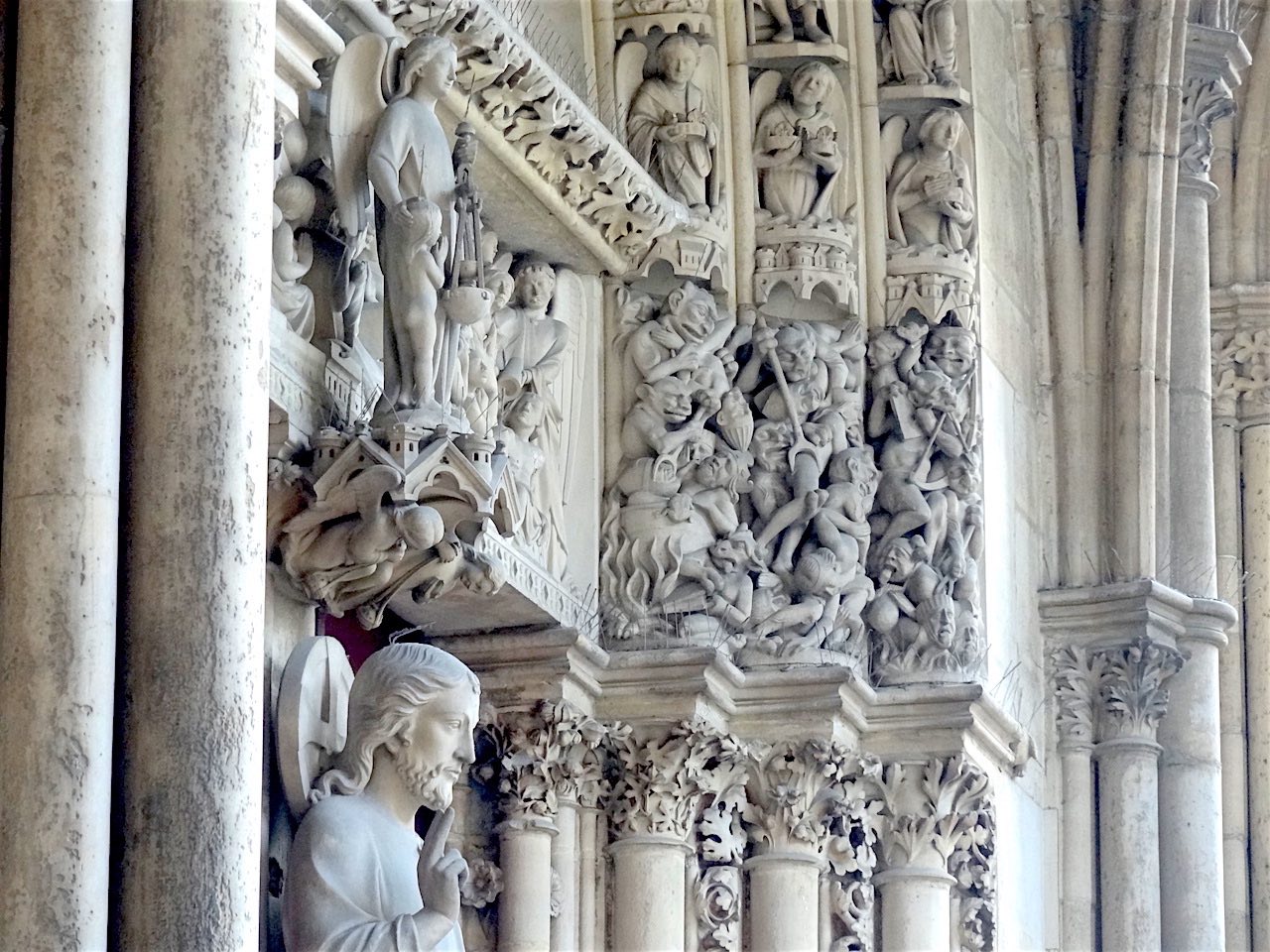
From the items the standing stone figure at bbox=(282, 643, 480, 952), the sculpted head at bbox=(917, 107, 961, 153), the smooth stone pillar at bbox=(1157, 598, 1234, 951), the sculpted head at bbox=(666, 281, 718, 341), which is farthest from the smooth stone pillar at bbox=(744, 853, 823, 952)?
the standing stone figure at bbox=(282, 643, 480, 952)

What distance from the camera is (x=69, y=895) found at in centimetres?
510

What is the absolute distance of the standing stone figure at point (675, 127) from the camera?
9.42m

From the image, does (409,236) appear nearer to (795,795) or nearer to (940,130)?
(795,795)

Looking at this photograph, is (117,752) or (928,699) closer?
(117,752)

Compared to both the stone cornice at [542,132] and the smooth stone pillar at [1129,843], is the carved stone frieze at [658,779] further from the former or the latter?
the smooth stone pillar at [1129,843]

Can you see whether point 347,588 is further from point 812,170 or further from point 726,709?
point 812,170

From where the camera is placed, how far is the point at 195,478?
542 centimetres

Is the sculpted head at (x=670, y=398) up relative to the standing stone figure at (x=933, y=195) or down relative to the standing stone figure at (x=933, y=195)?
down

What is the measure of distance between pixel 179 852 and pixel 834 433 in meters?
4.46

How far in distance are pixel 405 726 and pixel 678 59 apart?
3515mm

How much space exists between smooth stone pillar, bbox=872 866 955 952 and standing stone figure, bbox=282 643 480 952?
294 centimetres

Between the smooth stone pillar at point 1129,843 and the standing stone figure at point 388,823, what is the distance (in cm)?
446

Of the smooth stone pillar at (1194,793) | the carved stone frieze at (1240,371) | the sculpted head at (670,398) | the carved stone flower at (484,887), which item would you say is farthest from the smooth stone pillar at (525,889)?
the carved stone frieze at (1240,371)

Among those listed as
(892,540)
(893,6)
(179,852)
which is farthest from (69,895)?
(893,6)
